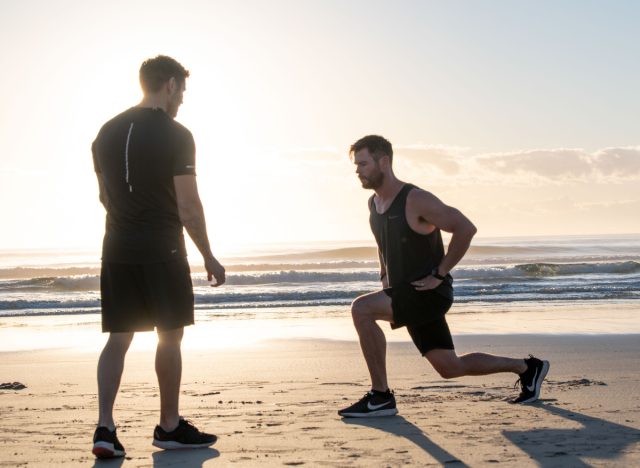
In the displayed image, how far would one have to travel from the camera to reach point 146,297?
4180 mm

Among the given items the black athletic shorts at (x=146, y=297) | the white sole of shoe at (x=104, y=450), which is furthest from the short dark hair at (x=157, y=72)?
the white sole of shoe at (x=104, y=450)

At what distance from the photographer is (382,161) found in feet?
16.6

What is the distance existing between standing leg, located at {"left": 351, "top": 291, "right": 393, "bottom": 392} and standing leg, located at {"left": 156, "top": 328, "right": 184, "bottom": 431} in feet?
4.57

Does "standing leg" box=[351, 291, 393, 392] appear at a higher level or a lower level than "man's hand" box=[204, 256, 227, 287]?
lower

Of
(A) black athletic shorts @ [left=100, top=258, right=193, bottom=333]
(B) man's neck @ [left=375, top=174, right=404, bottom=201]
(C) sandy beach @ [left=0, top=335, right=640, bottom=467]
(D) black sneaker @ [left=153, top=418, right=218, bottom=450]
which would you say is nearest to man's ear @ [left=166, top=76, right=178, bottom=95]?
(A) black athletic shorts @ [left=100, top=258, right=193, bottom=333]

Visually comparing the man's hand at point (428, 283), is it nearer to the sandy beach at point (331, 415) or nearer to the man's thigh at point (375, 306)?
the man's thigh at point (375, 306)

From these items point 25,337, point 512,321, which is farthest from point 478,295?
point 25,337

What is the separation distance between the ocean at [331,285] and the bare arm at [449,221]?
30.3ft

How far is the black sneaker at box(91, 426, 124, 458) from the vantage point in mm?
4023

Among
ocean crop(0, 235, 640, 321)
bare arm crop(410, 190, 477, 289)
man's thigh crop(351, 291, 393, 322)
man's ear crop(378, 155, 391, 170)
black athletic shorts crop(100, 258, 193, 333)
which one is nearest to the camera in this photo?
black athletic shorts crop(100, 258, 193, 333)

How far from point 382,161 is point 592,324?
7.44 meters

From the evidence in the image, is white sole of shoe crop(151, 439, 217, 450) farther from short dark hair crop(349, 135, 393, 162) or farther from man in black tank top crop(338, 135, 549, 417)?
short dark hair crop(349, 135, 393, 162)

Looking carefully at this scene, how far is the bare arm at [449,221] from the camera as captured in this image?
15.9 feet

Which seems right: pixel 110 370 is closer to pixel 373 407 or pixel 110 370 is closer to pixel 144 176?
pixel 144 176
